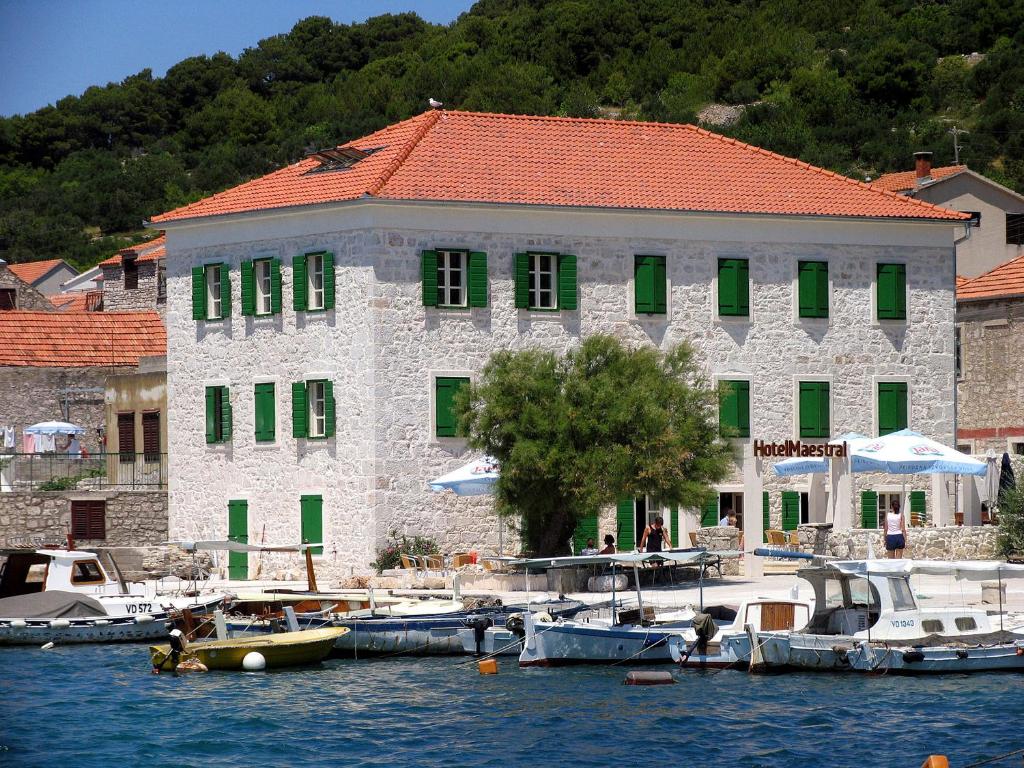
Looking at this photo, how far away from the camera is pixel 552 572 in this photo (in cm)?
3762

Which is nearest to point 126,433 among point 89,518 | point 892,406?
point 89,518

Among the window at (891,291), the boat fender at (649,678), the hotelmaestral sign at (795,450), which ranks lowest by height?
the boat fender at (649,678)

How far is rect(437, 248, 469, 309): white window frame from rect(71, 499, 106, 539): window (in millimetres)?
11265

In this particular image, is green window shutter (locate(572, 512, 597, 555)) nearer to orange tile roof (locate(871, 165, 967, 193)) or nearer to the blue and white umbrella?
the blue and white umbrella

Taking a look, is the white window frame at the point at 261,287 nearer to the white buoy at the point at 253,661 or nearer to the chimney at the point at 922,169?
the white buoy at the point at 253,661

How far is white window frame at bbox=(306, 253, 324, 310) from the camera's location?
43.7 meters

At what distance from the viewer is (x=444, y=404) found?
43.0 m

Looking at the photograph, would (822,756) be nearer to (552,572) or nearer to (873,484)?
(552,572)

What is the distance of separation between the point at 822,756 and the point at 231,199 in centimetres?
2638

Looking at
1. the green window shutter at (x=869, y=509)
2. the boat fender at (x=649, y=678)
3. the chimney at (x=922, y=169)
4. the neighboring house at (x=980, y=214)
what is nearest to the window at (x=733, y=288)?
the green window shutter at (x=869, y=509)

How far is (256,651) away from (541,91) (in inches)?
3562

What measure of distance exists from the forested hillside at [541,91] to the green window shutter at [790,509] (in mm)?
54335

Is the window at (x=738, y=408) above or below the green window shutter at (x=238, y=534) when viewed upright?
above

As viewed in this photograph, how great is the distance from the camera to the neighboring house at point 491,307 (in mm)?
42812
